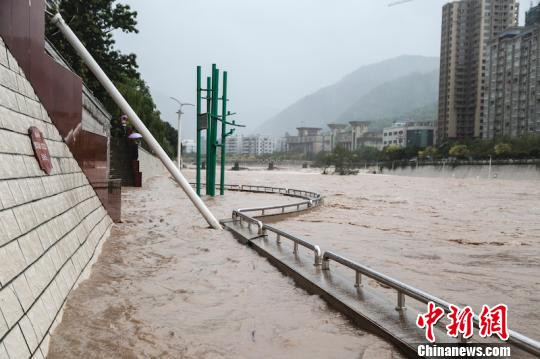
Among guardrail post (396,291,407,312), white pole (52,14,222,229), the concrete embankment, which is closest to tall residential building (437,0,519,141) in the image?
the concrete embankment

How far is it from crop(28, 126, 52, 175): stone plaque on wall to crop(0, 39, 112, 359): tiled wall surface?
8 cm

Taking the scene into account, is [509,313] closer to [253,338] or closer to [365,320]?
[365,320]

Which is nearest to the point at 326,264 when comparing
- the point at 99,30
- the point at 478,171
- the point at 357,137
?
the point at 99,30

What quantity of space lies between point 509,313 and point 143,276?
5.40 meters

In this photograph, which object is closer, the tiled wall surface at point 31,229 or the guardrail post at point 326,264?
the tiled wall surface at point 31,229

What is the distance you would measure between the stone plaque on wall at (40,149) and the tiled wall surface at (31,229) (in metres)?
0.08

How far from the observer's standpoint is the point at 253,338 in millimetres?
5230

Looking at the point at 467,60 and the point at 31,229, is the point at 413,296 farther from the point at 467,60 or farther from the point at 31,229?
the point at 467,60

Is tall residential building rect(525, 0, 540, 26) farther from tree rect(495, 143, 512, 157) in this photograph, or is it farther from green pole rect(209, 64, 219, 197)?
green pole rect(209, 64, 219, 197)

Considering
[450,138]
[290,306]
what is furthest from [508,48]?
[290,306]

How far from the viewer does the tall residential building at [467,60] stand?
119375 mm

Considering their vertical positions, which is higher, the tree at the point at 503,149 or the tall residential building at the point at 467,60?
the tall residential building at the point at 467,60

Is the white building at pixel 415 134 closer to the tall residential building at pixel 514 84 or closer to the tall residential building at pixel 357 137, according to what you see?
the tall residential building at pixel 357 137

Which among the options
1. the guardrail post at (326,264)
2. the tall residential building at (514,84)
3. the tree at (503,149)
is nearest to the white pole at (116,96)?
the guardrail post at (326,264)
